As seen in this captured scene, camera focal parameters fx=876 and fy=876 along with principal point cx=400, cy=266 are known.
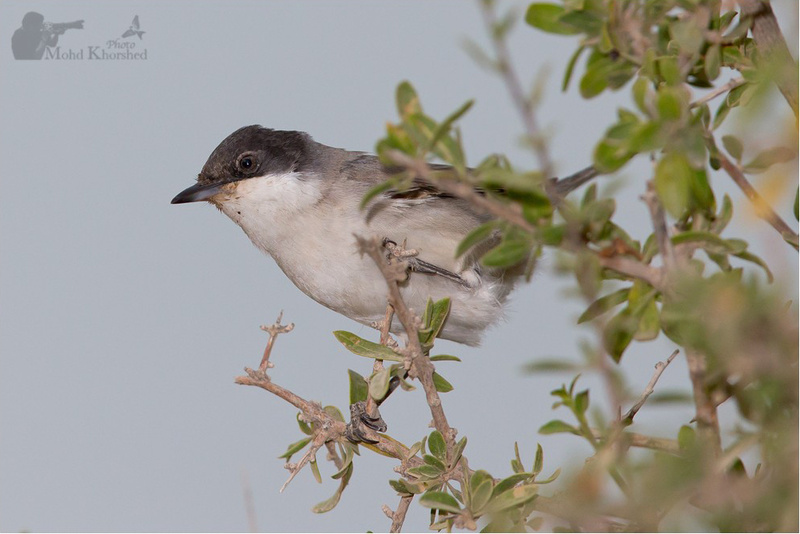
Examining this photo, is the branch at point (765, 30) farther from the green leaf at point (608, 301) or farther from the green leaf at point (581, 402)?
the green leaf at point (581, 402)

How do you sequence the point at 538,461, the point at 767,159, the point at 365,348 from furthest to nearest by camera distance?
1. the point at 365,348
2. the point at 538,461
3. the point at 767,159

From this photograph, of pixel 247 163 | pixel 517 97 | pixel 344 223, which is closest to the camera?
pixel 517 97

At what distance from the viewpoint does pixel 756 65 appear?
182 centimetres

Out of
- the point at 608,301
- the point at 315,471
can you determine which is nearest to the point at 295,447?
A: the point at 315,471

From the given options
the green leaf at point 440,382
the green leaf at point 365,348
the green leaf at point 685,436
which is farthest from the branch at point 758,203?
the green leaf at point 440,382

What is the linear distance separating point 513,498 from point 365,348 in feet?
2.54

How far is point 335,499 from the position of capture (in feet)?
8.57

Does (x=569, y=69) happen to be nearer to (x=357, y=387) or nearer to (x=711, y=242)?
(x=711, y=242)

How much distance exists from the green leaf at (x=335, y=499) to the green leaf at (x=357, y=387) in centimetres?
26

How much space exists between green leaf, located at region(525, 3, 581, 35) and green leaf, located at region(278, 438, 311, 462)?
1.50 meters

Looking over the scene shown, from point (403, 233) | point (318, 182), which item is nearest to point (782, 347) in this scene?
point (403, 233)

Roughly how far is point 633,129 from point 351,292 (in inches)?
103

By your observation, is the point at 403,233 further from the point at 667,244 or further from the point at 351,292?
the point at 667,244

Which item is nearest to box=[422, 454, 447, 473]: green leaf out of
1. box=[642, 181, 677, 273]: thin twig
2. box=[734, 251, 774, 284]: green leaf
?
box=[734, 251, 774, 284]: green leaf
